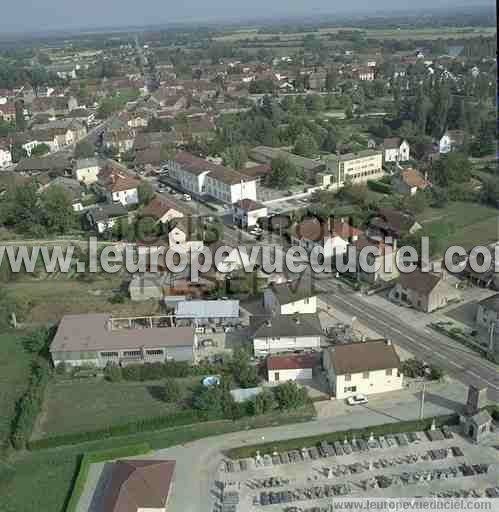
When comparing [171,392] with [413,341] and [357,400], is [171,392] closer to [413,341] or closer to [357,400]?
[357,400]

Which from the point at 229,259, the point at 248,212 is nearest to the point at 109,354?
the point at 229,259

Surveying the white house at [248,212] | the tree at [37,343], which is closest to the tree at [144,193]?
the white house at [248,212]

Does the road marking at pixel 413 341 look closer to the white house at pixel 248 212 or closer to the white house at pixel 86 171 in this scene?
the white house at pixel 248 212

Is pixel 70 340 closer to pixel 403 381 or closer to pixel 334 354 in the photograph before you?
pixel 334 354

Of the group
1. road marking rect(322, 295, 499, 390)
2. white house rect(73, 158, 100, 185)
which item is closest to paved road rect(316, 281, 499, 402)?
road marking rect(322, 295, 499, 390)

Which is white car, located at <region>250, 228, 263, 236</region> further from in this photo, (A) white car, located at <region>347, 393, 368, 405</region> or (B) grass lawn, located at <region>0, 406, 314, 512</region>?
(B) grass lawn, located at <region>0, 406, 314, 512</region>

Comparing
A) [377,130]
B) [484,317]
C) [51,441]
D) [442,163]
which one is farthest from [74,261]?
[377,130]
